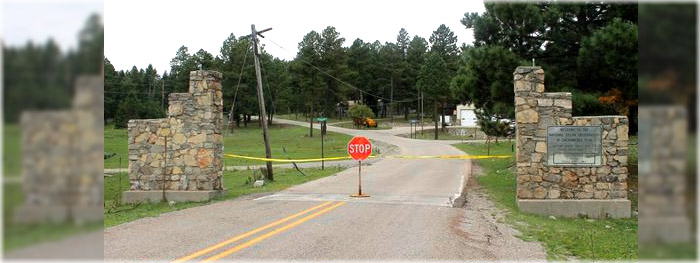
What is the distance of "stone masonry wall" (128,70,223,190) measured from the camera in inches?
531

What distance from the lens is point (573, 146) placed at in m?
11.5

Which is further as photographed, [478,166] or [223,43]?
[223,43]

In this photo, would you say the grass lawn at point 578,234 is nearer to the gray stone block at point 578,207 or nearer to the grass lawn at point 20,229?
the gray stone block at point 578,207

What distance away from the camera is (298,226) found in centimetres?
873

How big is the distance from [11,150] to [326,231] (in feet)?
23.5

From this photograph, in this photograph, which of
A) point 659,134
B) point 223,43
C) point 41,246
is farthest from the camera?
point 223,43

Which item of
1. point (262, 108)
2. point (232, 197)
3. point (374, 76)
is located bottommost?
point (232, 197)

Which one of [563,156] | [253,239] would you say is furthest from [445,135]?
[253,239]

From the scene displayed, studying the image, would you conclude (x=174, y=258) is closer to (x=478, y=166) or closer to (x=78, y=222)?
(x=78, y=222)

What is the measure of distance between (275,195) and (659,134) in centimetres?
1324

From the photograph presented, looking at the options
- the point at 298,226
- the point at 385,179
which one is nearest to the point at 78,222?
the point at 298,226

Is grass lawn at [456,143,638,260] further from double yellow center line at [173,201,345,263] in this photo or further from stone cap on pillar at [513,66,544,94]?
double yellow center line at [173,201,345,263]

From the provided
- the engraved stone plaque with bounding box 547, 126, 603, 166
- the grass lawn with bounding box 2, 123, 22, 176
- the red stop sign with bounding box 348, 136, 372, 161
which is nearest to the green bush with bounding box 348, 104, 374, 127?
the red stop sign with bounding box 348, 136, 372, 161

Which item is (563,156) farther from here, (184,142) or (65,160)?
(65,160)
